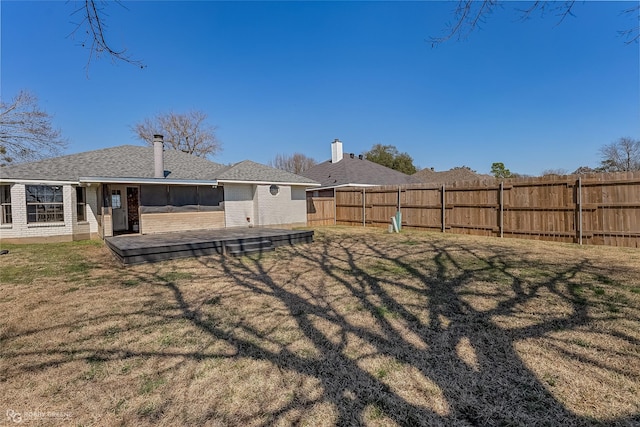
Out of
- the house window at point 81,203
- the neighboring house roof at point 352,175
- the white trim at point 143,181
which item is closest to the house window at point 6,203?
the house window at point 81,203

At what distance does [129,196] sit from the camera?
1386 centimetres

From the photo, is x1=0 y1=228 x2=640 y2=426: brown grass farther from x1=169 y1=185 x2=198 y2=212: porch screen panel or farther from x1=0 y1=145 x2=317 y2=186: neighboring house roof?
x1=0 y1=145 x2=317 y2=186: neighboring house roof

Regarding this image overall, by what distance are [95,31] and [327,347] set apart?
3969mm

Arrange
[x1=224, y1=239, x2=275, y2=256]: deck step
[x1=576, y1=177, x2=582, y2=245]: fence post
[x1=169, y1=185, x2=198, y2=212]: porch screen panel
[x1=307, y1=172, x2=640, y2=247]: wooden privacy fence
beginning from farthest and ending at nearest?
[x1=169, y1=185, x2=198, y2=212]: porch screen panel, [x1=576, y1=177, x2=582, y2=245]: fence post, [x1=307, y1=172, x2=640, y2=247]: wooden privacy fence, [x1=224, y1=239, x2=275, y2=256]: deck step

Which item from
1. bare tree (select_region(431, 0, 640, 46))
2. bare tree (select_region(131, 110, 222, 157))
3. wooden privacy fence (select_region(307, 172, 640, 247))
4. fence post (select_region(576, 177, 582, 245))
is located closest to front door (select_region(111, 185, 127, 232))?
wooden privacy fence (select_region(307, 172, 640, 247))

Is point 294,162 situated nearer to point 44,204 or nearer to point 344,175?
point 344,175

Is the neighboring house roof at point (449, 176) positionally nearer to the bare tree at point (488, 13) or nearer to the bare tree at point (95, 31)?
the bare tree at point (488, 13)

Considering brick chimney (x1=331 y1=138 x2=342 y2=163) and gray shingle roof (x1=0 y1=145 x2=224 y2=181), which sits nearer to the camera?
gray shingle roof (x1=0 y1=145 x2=224 y2=181)

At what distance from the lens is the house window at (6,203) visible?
423 inches

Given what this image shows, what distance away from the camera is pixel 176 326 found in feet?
12.0

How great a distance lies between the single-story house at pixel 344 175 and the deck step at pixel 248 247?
1151 centimetres

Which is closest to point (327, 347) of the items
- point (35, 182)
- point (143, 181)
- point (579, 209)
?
point (579, 209)

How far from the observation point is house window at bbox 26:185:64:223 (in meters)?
11.0

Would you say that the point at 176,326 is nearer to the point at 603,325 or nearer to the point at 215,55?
the point at 603,325
